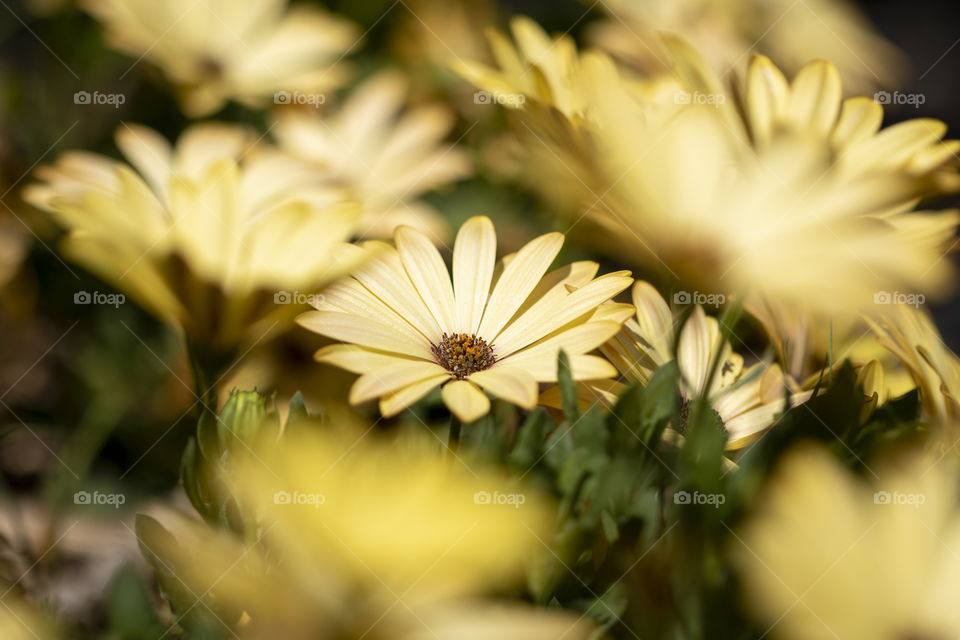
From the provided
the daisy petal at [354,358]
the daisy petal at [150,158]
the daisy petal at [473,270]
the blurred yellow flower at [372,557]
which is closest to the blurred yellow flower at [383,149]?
the daisy petal at [150,158]

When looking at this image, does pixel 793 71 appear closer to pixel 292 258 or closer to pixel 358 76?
pixel 358 76

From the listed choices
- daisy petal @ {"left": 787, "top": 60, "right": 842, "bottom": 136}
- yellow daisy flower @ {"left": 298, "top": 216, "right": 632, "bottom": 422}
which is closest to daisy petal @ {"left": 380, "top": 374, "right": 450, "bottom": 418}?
yellow daisy flower @ {"left": 298, "top": 216, "right": 632, "bottom": 422}

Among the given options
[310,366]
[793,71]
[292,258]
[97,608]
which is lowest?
[97,608]

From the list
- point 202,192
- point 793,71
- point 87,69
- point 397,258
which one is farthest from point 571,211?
point 87,69

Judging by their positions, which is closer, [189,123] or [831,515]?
[831,515]

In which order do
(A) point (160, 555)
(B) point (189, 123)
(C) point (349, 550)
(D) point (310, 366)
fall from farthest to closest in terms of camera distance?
(B) point (189, 123)
(D) point (310, 366)
(A) point (160, 555)
(C) point (349, 550)

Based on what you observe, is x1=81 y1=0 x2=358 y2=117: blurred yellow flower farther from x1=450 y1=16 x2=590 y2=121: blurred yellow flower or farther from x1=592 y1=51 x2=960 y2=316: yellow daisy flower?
x1=592 y1=51 x2=960 y2=316: yellow daisy flower

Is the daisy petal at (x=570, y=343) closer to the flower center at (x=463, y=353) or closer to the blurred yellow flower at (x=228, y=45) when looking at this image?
the flower center at (x=463, y=353)
